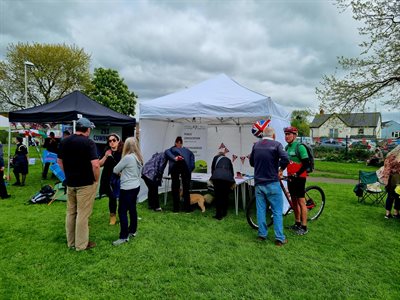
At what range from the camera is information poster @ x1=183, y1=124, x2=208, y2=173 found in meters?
7.75

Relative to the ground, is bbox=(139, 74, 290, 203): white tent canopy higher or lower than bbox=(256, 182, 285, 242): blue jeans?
higher

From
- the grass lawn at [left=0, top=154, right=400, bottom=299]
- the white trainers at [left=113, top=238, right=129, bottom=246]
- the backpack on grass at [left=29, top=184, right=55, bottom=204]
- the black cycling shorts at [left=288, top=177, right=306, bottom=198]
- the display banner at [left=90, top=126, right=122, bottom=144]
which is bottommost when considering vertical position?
the grass lawn at [left=0, top=154, right=400, bottom=299]

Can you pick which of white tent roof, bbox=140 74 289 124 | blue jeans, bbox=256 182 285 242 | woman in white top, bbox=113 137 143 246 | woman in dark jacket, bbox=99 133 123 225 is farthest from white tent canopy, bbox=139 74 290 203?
woman in white top, bbox=113 137 143 246

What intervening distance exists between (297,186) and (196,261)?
80.6 inches

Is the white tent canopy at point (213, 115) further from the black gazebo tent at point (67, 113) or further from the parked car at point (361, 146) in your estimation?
the parked car at point (361, 146)

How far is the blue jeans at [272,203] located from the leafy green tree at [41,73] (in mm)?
25137

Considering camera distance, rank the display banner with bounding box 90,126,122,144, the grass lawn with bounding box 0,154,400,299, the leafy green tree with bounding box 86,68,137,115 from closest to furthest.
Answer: the grass lawn with bounding box 0,154,400,299
the display banner with bounding box 90,126,122,144
the leafy green tree with bounding box 86,68,137,115

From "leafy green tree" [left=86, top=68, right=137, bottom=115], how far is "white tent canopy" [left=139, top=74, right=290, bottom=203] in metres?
23.3

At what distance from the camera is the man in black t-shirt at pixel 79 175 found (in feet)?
11.2

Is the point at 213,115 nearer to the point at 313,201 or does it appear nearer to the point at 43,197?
the point at 313,201

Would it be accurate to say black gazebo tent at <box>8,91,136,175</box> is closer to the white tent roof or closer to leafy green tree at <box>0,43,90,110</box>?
the white tent roof

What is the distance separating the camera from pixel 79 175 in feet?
11.4

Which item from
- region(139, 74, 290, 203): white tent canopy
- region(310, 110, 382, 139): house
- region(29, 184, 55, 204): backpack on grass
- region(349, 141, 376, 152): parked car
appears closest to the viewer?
region(139, 74, 290, 203): white tent canopy

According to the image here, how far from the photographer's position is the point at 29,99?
23469mm
